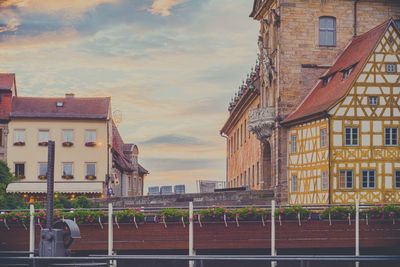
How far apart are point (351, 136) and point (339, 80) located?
3.92 m

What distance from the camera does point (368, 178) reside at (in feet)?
180

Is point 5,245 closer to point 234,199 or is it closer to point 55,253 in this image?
point 234,199

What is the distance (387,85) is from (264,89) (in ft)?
39.4

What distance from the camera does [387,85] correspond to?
182ft

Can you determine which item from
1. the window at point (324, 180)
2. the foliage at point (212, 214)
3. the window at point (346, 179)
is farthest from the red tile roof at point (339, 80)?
the foliage at point (212, 214)

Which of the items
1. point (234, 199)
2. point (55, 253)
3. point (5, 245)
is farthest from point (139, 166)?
point (55, 253)

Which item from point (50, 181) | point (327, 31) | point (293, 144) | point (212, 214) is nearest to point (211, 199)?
point (293, 144)

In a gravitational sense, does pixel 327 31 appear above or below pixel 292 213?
above

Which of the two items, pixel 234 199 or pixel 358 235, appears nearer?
pixel 358 235

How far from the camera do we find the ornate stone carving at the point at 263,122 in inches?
2452

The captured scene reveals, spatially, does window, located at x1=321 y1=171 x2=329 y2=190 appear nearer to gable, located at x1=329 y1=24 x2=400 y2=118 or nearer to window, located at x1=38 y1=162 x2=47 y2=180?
gable, located at x1=329 y1=24 x2=400 y2=118

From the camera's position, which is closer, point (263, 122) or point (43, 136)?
point (263, 122)

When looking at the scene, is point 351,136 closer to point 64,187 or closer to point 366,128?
point 366,128

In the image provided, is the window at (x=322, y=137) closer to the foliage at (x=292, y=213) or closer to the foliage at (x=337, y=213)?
the foliage at (x=337, y=213)
